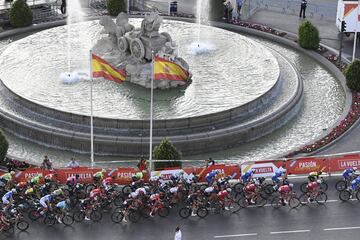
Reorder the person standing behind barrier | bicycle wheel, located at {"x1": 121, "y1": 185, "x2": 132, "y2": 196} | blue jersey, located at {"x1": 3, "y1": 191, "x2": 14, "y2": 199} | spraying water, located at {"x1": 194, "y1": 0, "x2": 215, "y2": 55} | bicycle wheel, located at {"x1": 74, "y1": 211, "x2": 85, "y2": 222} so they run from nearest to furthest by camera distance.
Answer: blue jersey, located at {"x1": 3, "y1": 191, "x2": 14, "y2": 199} < bicycle wheel, located at {"x1": 74, "y1": 211, "x2": 85, "y2": 222} < bicycle wheel, located at {"x1": 121, "y1": 185, "x2": 132, "y2": 196} < spraying water, located at {"x1": 194, "y1": 0, "x2": 215, "y2": 55} < the person standing behind barrier

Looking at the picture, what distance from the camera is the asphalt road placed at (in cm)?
3225

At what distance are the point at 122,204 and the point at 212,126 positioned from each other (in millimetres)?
10121

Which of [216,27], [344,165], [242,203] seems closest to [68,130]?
[242,203]

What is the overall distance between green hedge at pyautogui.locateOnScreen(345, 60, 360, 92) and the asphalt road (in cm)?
1587

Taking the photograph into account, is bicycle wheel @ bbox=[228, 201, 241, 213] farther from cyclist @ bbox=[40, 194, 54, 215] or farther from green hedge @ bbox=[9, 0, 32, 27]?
Result: green hedge @ bbox=[9, 0, 32, 27]

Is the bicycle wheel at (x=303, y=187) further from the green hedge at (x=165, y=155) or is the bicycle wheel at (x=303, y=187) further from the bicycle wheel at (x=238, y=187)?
the green hedge at (x=165, y=155)

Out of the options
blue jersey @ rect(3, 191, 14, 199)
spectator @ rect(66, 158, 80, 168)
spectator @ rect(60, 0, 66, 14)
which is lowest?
blue jersey @ rect(3, 191, 14, 199)

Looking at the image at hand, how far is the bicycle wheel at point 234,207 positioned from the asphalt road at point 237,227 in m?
0.24

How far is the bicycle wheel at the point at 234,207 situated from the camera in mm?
34594

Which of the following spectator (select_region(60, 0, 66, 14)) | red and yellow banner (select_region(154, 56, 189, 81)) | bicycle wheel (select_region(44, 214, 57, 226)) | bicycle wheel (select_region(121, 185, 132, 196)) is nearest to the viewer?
bicycle wheel (select_region(44, 214, 57, 226))

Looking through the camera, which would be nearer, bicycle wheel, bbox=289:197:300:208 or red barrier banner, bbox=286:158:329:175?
bicycle wheel, bbox=289:197:300:208

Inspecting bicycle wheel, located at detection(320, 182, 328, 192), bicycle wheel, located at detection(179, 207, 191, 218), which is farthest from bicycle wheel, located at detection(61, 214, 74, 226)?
bicycle wheel, located at detection(320, 182, 328, 192)

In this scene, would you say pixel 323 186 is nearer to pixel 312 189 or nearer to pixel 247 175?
pixel 312 189

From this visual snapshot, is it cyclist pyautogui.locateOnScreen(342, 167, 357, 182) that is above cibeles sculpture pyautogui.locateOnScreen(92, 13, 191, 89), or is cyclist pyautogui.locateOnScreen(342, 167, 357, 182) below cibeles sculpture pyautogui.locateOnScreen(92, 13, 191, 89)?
below
